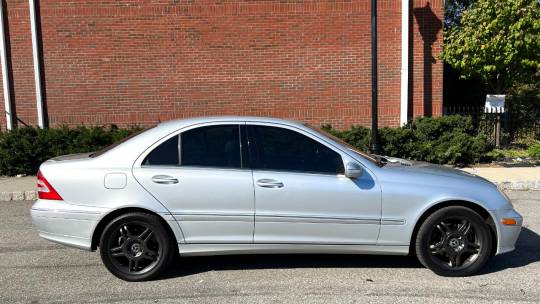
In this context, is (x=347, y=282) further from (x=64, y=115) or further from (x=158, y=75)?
(x=64, y=115)

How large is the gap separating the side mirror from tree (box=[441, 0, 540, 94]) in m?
8.68

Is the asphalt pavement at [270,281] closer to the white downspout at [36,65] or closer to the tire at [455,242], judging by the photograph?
the tire at [455,242]

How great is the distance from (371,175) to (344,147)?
1.23 ft

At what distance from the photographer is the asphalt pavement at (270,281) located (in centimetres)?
425

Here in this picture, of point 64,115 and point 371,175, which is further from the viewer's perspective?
point 64,115

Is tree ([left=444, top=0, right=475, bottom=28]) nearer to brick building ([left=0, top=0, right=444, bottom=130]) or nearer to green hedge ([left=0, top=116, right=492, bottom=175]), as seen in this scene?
brick building ([left=0, top=0, right=444, bottom=130])

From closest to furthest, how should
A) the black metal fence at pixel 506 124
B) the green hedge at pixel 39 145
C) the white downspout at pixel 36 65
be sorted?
the green hedge at pixel 39 145 < the white downspout at pixel 36 65 < the black metal fence at pixel 506 124

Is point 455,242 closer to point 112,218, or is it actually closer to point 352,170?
point 352,170

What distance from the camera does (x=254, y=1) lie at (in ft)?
39.4

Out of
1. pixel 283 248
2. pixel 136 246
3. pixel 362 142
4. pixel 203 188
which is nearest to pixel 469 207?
pixel 283 248

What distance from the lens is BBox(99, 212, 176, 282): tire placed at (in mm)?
4578

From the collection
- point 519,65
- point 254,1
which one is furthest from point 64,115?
point 519,65

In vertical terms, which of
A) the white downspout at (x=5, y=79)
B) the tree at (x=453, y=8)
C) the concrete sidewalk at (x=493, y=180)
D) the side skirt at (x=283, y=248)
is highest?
the tree at (x=453, y=8)

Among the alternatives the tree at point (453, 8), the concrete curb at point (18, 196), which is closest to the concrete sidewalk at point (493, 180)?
the concrete curb at point (18, 196)
